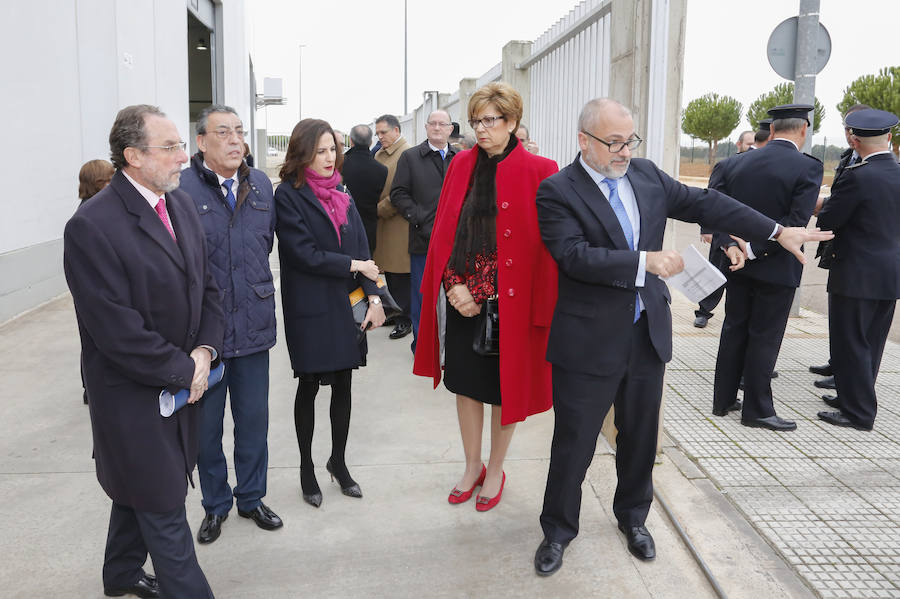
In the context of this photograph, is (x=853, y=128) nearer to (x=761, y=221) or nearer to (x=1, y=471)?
(x=761, y=221)

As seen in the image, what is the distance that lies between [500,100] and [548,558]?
2.06 meters

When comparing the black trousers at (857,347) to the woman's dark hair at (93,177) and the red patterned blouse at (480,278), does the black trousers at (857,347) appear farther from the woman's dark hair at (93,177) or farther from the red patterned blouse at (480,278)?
the woman's dark hair at (93,177)

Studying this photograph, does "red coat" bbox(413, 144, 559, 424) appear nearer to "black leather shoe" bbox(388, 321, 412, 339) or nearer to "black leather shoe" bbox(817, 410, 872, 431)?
"black leather shoe" bbox(817, 410, 872, 431)

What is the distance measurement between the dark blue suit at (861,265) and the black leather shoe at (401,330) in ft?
12.8

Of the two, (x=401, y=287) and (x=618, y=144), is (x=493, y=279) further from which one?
(x=401, y=287)

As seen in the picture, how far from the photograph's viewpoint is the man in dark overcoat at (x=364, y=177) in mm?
7078

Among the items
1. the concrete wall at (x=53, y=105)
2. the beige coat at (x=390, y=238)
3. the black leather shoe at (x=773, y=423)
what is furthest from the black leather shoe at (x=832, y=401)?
the concrete wall at (x=53, y=105)

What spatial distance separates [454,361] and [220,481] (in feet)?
4.12

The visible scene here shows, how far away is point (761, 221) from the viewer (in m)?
3.15

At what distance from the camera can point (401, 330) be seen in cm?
746

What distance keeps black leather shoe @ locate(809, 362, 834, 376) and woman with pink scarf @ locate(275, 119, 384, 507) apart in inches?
166

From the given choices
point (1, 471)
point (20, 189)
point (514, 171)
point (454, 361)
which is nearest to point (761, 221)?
point (514, 171)

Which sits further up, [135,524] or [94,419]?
[94,419]

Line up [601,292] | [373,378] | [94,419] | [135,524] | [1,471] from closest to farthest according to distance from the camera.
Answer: [94,419] < [135,524] < [601,292] < [1,471] < [373,378]
